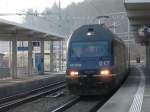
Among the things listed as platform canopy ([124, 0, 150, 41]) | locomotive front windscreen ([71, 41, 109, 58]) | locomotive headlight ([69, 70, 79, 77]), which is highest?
platform canopy ([124, 0, 150, 41])

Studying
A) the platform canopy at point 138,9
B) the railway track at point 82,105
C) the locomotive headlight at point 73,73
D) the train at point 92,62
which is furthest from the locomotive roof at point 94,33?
the platform canopy at point 138,9

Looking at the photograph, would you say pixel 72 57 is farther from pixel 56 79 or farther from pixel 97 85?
pixel 56 79

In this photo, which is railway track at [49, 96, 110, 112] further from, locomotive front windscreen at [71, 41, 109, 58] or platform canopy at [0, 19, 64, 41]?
platform canopy at [0, 19, 64, 41]

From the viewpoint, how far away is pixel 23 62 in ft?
167

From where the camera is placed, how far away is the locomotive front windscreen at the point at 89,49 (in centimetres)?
2088

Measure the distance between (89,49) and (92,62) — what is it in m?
0.75

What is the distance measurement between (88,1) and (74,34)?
88.7 feet

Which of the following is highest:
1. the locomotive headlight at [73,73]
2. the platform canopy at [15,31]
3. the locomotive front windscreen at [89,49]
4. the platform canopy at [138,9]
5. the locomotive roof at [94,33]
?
the platform canopy at [138,9]

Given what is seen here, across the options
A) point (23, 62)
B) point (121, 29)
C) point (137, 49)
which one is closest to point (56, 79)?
point (23, 62)

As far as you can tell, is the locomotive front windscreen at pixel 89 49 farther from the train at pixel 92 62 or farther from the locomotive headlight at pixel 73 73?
the locomotive headlight at pixel 73 73

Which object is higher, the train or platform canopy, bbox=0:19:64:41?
platform canopy, bbox=0:19:64:41

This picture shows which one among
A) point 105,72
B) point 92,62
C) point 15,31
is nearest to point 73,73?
point 92,62

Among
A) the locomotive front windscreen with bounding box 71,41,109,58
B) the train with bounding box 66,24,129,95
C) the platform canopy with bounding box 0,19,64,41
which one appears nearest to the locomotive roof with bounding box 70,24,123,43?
the train with bounding box 66,24,129,95

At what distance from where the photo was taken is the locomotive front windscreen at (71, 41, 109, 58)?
822 inches
